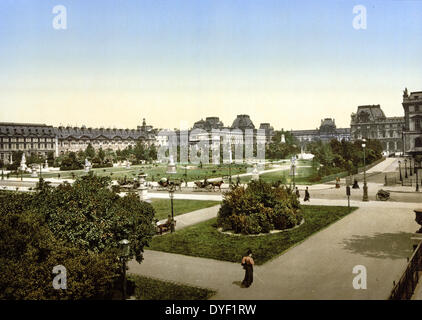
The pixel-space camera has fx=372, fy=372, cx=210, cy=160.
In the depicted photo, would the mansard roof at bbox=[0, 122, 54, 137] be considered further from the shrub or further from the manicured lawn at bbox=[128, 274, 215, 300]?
the manicured lawn at bbox=[128, 274, 215, 300]

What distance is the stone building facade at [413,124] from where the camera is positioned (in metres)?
95.2

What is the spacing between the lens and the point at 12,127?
115562 millimetres

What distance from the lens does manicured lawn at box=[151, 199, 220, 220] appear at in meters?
26.5

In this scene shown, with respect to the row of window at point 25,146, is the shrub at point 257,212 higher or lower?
lower

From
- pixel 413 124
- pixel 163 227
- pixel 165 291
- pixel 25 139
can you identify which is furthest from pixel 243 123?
pixel 165 291

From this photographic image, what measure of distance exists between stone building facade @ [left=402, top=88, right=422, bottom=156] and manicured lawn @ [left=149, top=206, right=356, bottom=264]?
86137mm

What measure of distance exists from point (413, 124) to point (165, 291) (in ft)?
330

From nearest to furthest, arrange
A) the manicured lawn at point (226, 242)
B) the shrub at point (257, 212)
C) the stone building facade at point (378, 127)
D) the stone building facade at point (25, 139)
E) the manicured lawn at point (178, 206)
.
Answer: the manicured lawn at point (226, 242) < the shrub at point (257, 212) < the manicured lawn at point (178, 206) < the stone building facade at point (25, 139) < the stone building facade at point (378, 127)

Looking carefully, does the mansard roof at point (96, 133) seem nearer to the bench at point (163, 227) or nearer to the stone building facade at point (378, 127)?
the stone building facade at point (378, 127)

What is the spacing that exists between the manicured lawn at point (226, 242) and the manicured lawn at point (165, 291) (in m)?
3.24

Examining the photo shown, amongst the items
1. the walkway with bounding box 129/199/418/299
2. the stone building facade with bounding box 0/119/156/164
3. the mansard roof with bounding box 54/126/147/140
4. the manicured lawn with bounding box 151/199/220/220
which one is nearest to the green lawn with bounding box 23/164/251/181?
the manicured lawn with bounding box 151/199/220/220

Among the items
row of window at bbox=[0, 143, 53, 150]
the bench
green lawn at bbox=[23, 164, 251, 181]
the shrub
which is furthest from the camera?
row of window at bbox=[0, 143, 53, 150]

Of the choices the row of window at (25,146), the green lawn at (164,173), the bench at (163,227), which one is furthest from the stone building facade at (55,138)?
the bench at (163,227)
